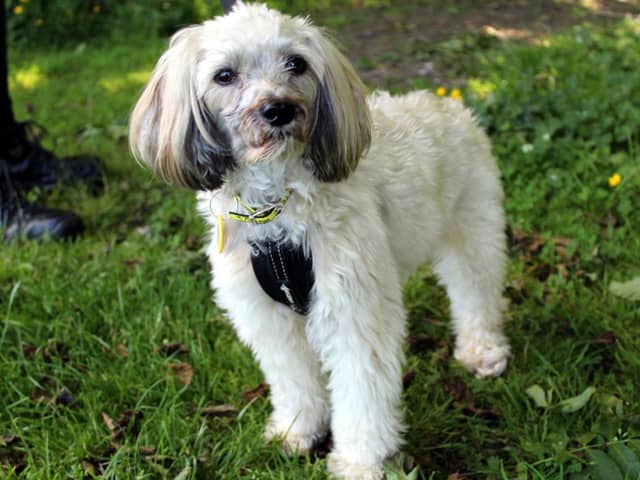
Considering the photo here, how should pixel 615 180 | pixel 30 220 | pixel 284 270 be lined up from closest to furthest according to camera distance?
pixel 284 270 < pixel 615 180 < pixel 30 220

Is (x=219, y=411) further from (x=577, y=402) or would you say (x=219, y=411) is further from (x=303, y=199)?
(x=577, y=402)

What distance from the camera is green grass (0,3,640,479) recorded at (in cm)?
257

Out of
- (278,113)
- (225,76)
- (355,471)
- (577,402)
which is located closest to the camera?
(278,113)

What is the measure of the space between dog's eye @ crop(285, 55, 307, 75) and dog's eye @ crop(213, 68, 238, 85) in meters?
0.17

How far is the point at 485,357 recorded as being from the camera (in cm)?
304

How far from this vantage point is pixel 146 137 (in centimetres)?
226

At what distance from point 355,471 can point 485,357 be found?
0.89m

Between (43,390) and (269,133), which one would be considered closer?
(269,133)

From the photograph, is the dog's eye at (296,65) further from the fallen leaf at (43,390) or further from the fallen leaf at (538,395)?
the fallen leaf at (43,390)

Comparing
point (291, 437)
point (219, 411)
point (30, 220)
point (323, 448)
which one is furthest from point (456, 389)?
point (30, 220)

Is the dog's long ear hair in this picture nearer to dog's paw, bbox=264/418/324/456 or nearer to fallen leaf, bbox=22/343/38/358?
dog's paw, bbox=264/418/324/456

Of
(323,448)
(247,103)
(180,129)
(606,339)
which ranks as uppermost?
(247,103)

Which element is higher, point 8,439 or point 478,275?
point 478,275

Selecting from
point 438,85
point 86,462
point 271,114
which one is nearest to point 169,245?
point 86,462
